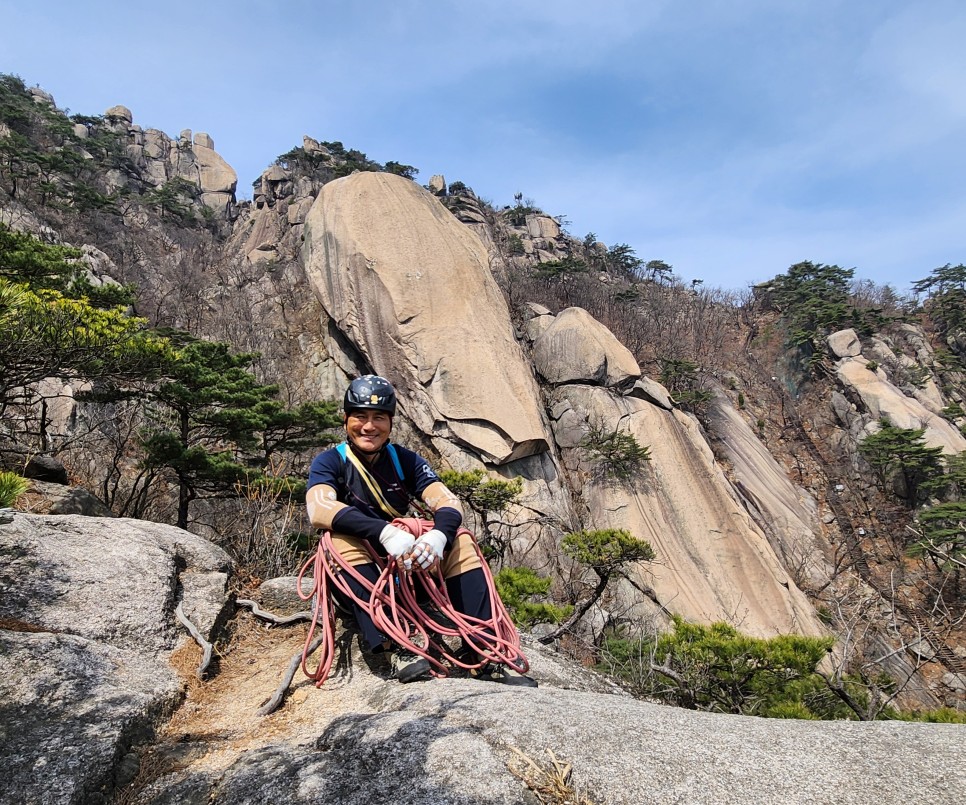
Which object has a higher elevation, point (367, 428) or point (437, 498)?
point (367, 428)

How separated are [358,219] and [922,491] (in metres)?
17.7

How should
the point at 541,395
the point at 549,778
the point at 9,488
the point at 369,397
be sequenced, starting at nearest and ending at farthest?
the point at 549,778, the point at 9,488, the point at 369,397, the point at 541,395

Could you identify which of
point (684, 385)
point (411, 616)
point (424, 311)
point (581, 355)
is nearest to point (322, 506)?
point (411, 616)

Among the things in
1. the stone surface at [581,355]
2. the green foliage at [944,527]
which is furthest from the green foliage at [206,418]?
the green foliage at [944,527]

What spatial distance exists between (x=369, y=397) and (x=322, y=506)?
2.06 ft

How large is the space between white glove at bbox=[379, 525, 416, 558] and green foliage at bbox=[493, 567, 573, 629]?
2628 millimetres

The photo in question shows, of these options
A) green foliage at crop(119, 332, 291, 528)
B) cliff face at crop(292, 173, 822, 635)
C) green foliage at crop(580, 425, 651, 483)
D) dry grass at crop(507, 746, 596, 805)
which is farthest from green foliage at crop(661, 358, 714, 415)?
dry grass at crop(507, 746, 596, 805)

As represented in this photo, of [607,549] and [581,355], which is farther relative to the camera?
[581,355]

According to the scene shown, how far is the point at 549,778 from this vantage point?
1.39 m

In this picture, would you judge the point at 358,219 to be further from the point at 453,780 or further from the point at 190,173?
the point at 190,173

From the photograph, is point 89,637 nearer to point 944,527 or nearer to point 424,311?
point 424,311

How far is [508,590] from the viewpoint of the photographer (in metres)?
5.00

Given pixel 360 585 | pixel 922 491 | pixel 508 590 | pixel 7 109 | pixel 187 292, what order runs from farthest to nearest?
1. pixel 7 109
2. pixel 187 292
3. pixel 922 491
4. pixel 508 590
5. pixel 360 585

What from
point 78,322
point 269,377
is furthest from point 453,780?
point 269,377
